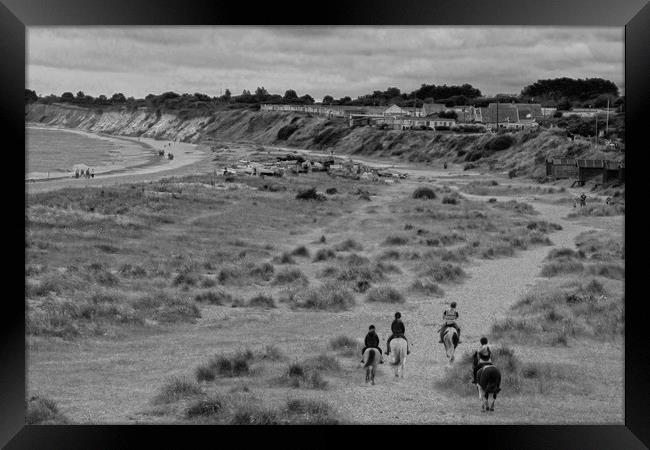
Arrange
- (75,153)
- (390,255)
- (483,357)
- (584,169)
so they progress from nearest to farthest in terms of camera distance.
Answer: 1. (483,357)
2. (390,255)
3. (584,169)
4. (75,153)

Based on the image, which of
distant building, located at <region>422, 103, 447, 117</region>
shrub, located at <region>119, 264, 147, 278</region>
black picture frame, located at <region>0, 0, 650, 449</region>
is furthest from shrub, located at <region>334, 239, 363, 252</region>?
distant building, located at <region>422, 103, 447, 117</region>

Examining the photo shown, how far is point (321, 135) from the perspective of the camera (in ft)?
249

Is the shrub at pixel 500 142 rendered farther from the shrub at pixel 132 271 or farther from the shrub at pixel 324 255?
the shrub at pixel 132 271

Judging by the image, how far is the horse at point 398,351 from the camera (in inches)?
452

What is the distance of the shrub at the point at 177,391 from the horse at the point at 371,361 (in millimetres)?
2448

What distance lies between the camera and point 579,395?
11.0m

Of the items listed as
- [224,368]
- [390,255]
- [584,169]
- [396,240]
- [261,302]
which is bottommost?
[224,368]

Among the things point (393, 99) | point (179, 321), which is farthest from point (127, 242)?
point (393, 99)

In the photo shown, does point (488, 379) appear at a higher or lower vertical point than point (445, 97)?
lower

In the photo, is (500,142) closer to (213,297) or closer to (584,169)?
(584,169)

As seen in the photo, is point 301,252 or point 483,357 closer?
point 483,357

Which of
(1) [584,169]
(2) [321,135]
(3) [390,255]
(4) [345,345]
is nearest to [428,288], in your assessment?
(3) [390,255]

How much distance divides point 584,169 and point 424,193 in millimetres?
8431

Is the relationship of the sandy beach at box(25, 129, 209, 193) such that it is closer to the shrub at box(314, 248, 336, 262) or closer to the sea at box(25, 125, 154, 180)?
the sea at box(25, 125, 154, 180)
